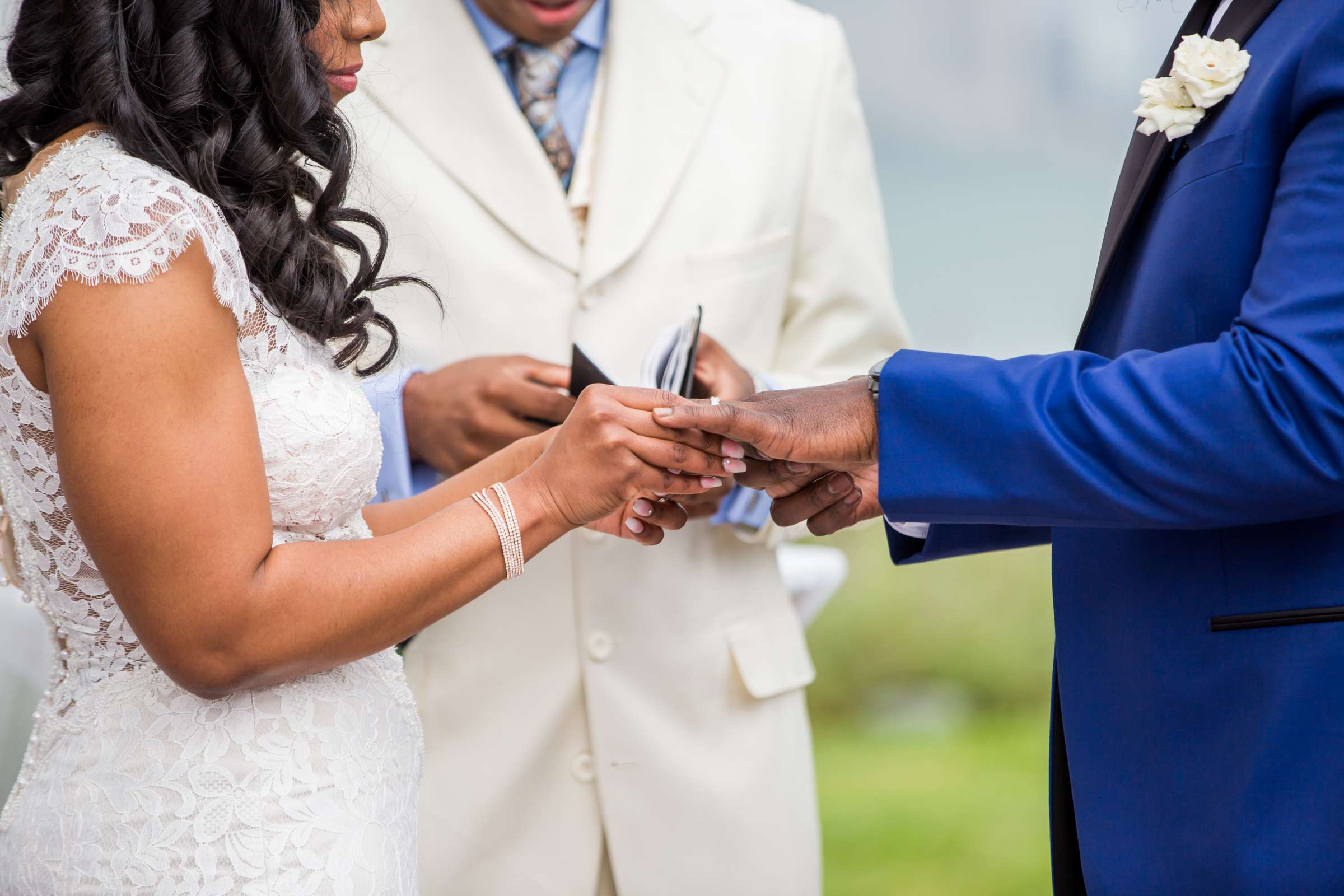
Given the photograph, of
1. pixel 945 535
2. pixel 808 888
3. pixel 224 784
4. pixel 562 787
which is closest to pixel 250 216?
pixel 224 784

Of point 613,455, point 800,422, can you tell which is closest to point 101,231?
point 613,455

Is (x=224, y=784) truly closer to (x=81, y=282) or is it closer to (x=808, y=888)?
(x=81, y=282)

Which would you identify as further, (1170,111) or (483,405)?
(483,405)

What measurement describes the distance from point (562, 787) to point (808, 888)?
499 millimetres

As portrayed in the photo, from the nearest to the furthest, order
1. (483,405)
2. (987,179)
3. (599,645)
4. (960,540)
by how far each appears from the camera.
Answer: (960,540), (483,405), (599,645), (987,179)

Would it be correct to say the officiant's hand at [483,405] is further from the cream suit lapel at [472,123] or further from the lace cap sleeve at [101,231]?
the lace cap sleeve at [101,231]

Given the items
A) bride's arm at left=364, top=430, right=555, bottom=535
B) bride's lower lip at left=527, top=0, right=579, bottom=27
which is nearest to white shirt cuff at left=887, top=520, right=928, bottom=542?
bride's arm at left=364, top=430, right=555, bottom=535

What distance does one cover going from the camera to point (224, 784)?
132 centimetres

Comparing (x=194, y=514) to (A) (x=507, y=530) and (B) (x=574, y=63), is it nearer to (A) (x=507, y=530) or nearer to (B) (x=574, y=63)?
(A) (x=507, y=530)

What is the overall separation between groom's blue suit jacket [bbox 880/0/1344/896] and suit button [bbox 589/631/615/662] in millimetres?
865

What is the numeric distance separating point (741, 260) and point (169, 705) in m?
1.27

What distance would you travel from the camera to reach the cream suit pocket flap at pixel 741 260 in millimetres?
2207

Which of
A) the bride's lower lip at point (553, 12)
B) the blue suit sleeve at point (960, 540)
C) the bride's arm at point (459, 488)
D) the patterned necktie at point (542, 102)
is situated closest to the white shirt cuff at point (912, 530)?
the blue suit sleeve at point (960, 540)

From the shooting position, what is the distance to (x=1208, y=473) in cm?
128
